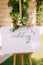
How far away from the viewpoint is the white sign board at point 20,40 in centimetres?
342

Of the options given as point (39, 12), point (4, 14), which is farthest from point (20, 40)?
point (39, 12)

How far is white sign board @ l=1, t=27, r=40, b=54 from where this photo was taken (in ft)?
11.2

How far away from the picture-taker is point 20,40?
3447 mm

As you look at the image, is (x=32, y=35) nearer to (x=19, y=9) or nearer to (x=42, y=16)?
(x=19, y=9)

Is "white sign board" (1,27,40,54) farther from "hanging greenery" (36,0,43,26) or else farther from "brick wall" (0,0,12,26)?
"hanging greenery" (36,0,43,26)

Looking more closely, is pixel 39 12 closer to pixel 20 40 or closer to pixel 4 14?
pixel 4 14

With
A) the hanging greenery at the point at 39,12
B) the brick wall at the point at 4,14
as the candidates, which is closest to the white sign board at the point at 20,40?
the brick wall at the point at 4,14

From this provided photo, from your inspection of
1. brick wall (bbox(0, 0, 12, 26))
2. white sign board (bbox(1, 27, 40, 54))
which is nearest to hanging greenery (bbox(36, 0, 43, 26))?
brick wall (bbox(0, 0, 12, 26))

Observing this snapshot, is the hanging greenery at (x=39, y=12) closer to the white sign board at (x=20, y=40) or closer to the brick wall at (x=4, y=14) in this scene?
the brick wall at (x=4, y=14)

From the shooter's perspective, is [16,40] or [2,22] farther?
[2,22]

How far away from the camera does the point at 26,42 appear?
3.46m

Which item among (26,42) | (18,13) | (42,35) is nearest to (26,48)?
(26,42)

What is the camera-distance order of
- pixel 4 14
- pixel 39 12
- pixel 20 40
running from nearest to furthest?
1. pixel 20 40
2. pixel 4 14
3. pixel 39 12

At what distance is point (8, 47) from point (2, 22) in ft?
19.1
